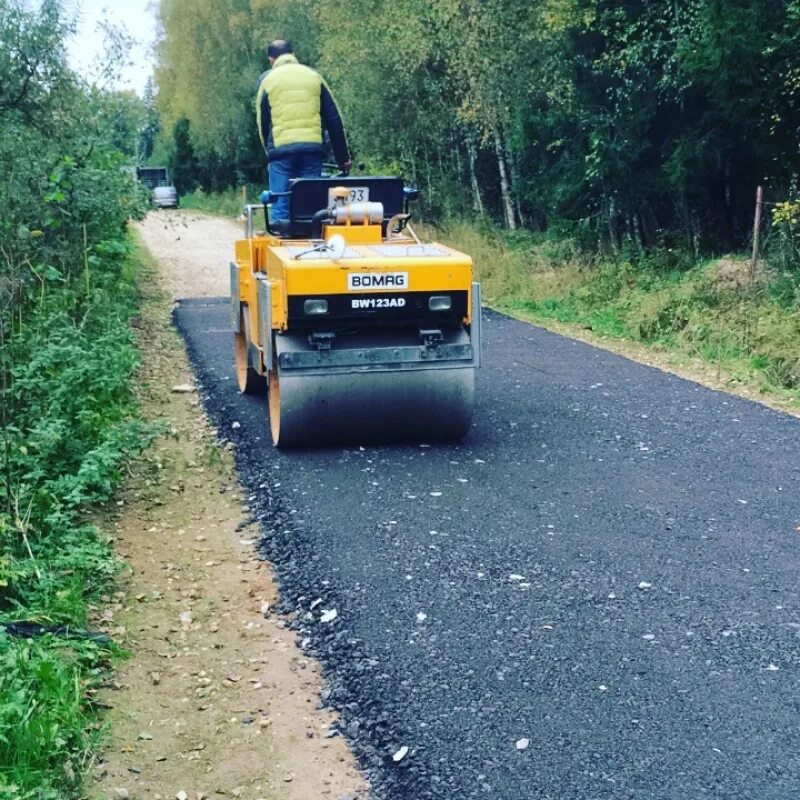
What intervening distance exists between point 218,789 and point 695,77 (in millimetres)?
12747

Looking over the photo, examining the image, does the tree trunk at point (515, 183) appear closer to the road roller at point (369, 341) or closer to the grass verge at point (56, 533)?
the grass verge at point (56, 533)

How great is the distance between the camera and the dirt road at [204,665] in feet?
13.1

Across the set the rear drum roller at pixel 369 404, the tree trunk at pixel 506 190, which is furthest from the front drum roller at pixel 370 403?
the tree trunk at pixel 506 190

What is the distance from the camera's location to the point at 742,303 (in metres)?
12.5

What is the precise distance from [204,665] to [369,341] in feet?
10.3

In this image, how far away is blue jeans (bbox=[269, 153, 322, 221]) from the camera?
8703 mm

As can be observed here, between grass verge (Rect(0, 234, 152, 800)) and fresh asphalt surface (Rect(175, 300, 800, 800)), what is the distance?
0.92 meters

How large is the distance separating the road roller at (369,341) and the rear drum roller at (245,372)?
1777mm

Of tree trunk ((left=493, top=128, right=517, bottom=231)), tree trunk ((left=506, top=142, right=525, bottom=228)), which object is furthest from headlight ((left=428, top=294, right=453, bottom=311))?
tree trunk ((left=493, top=128, right=517, bottom=231))

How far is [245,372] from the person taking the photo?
9.95m

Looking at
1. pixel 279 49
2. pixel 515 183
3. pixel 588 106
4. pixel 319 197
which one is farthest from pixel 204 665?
pixel 515 183

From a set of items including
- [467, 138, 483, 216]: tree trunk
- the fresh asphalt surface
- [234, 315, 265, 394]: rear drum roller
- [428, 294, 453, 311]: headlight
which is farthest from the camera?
[467, 138, 483, 216]: tree trunk

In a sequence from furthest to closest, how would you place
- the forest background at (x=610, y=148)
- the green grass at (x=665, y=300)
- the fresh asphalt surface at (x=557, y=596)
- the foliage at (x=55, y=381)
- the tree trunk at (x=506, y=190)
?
the tree trunk at (x=506, y=190) < the forest background at (x=610, y=148) < the green grass at (x=665, y=300) < the foliage at (x=55, y=381) < the fresh asphalt surface at (x=557, y=596)

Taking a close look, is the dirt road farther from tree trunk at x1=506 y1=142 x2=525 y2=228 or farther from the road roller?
tree trunk at x1=506 y1=142 x2=525 y2=228
